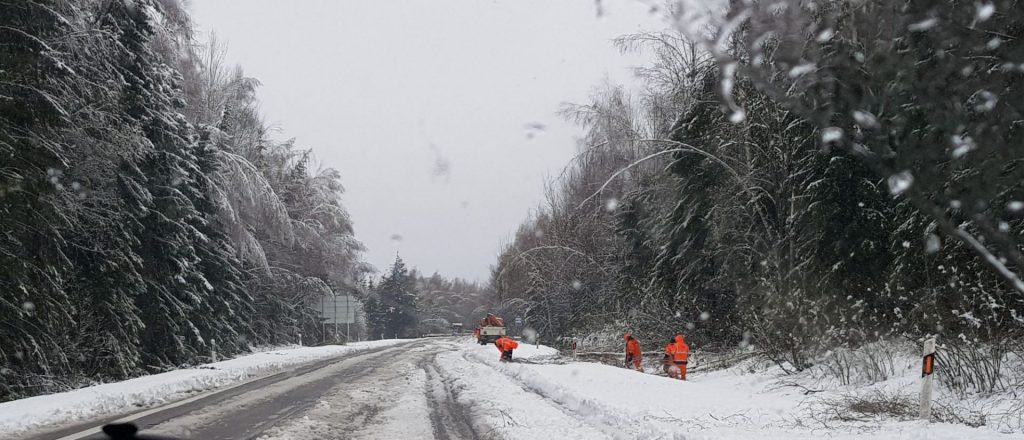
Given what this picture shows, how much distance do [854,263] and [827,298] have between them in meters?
0.90

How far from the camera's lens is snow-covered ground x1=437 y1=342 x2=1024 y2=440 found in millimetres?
8039

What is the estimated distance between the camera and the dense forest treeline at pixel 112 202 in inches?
541

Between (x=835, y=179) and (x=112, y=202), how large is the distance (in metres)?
17.8

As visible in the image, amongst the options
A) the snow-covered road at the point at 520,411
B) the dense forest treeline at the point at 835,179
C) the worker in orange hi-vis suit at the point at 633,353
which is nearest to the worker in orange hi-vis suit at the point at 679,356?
the snow-covered road at the point at 520,411

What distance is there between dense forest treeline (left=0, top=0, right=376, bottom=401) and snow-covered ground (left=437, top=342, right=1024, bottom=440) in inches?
358

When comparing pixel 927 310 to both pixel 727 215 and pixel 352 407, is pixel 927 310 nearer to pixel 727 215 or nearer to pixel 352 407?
pixel 727 215

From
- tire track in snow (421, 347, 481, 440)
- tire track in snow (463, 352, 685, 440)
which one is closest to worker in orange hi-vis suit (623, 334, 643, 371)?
tire track in snow (463, 352, 685, 440)

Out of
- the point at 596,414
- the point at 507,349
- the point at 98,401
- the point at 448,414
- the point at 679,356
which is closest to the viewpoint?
the point at 596,414

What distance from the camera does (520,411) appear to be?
10.8 meters

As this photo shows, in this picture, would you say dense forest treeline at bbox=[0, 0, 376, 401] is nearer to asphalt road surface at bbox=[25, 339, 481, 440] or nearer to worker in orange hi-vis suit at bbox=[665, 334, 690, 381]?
asphalt road surface at bbox=[25, 339, 481, 440]

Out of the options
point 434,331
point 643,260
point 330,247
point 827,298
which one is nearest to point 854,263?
point 827,298

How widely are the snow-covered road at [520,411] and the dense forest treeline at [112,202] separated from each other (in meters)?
2.98

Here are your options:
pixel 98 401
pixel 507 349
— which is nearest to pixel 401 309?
pixel 507 349

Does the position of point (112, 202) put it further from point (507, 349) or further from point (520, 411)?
point (520, 411)
